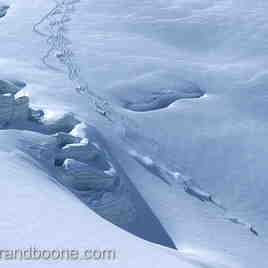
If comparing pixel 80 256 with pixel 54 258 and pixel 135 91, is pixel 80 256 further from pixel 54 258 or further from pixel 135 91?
pixel 135 91

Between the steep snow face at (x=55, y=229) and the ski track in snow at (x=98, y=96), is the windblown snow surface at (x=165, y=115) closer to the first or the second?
the steep snow face at (x=55, y=229)

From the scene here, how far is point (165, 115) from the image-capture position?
48.4 ft

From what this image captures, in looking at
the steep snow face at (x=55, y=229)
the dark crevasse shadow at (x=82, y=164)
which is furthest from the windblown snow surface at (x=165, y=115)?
the dark crevasse shadow at (x=82, y=164)

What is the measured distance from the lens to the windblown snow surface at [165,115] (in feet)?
25.9

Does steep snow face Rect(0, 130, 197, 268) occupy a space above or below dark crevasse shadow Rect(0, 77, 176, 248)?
above

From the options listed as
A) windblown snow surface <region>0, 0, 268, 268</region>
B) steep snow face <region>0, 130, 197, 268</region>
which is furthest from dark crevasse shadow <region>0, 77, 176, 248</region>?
steep snow face <region>0, 130, 197, 268</region>

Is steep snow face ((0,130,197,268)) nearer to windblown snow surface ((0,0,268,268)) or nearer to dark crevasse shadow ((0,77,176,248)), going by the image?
windblown snow surface ((0,0,268,268))

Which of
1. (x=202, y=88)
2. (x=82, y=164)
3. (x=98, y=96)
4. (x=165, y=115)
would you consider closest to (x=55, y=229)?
(x=82, y=164)

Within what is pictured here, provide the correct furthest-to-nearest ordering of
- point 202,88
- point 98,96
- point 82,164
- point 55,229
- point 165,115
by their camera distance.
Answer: point 202,88 → point 98,96 → point 165,115 → point 82,164 → point 55,229

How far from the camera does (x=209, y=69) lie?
16703 millimetres

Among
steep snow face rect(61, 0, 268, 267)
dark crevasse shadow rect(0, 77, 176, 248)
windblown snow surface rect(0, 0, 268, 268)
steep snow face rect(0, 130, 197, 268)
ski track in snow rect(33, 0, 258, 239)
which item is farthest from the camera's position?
ski track in snow rect(33, 0, 258, 239)

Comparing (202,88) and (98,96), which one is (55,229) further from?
(202,88)

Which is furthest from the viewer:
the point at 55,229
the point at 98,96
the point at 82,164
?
the point at 98,96

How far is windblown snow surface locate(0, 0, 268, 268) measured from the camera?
788cm
